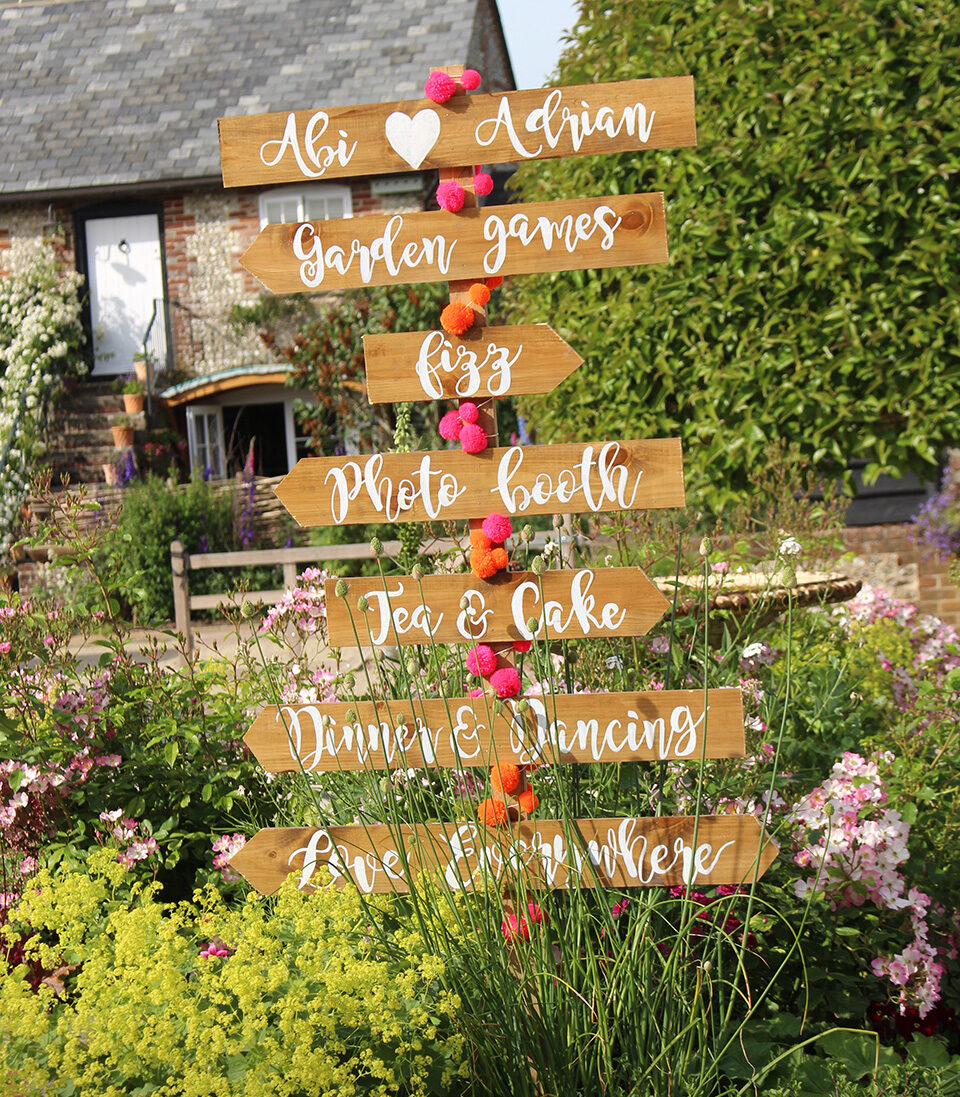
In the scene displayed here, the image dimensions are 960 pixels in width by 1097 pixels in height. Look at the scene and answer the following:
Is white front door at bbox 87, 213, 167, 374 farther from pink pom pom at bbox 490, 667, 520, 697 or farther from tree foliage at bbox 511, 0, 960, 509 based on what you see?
pink pom pom at bbox 490, 667, 520, 697

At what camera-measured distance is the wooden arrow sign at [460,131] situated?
2285mm

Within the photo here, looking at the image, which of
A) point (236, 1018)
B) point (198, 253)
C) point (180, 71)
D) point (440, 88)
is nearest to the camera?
point (236, 1018)

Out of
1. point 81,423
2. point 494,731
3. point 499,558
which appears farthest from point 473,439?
point 81,423

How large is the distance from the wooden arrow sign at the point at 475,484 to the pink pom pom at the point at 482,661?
12.4 inches

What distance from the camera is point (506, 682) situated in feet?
7.71

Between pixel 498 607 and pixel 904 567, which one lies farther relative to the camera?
pixel 904 567

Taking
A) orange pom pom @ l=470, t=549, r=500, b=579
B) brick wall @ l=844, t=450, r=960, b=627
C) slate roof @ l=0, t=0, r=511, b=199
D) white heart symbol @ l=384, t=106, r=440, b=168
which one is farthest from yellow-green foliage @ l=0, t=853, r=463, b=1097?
slate roof @ l=0, t=0, r=511, b=199

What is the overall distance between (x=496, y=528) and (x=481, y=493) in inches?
3.7

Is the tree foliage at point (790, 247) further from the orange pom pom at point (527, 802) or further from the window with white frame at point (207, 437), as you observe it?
the window with white frame at point (207, 437)

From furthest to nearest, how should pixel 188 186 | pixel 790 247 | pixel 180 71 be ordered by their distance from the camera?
pixel 180 71
pixel 188 186
pixel 790 247

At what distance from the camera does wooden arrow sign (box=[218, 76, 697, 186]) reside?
229cm

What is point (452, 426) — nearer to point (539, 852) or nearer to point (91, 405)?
point (539, 852)

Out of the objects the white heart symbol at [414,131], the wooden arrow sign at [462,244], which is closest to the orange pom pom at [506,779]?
the wooden arrow sign at [462,244]

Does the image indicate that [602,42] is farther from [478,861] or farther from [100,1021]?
[100,1021]
